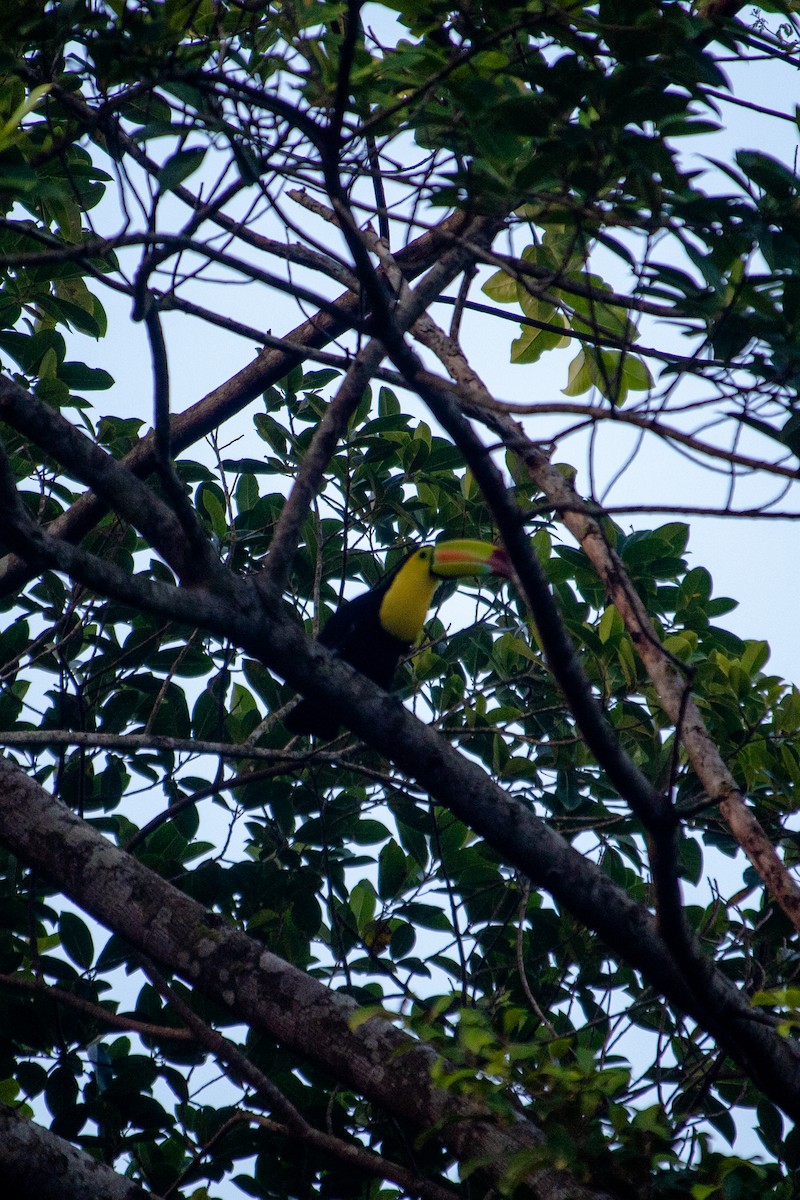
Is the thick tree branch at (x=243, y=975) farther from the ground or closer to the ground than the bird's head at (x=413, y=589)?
closer to the ground

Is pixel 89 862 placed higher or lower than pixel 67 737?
lower

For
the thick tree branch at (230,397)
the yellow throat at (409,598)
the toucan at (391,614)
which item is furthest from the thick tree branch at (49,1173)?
the yellow throat at (409,598)

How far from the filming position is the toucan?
4.59 metres

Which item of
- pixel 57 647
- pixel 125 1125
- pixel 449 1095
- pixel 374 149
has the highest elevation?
pixel 374 149

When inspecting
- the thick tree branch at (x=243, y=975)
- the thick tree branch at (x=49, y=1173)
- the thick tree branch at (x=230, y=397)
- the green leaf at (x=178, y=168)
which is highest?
the thick tree branch at (x=230, y=397)

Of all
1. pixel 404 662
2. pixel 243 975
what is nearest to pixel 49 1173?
pixel 243 975

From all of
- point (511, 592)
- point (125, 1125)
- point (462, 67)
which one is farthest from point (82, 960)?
point (462, 67)

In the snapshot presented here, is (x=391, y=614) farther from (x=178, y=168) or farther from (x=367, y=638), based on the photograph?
(x=178, y=168)

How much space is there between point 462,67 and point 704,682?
7.41ft

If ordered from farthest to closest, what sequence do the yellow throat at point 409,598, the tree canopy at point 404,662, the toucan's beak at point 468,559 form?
1. the yellow throat at point 409,598
2. the toucan's beak at point 468,559
3. the tree canopy at point 404,662

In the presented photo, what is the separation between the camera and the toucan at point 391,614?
459 centimetres

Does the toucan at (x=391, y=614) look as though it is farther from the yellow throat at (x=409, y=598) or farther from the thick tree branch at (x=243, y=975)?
the thick tree branch at (x=243, y=975)

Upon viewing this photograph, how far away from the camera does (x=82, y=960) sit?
149 inches

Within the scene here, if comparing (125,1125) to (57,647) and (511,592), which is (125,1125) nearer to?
(57,647)
